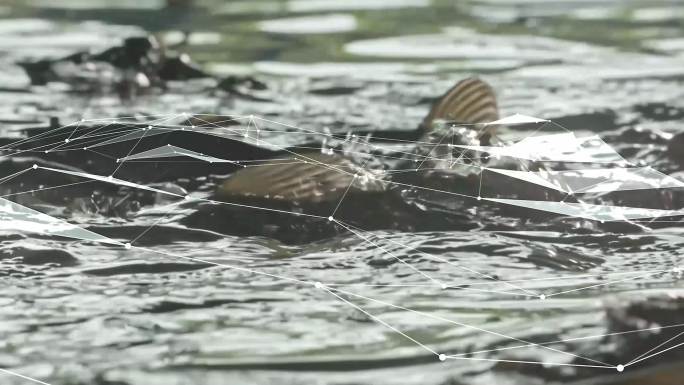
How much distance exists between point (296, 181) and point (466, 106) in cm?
30

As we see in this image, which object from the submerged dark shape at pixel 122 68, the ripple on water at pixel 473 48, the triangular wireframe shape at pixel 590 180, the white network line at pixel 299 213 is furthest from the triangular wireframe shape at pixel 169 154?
the ripple on water at pixel 473 48

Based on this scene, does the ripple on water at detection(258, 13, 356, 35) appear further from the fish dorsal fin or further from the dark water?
the fish dorsal fin

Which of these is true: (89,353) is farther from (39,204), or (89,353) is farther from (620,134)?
(620,134)

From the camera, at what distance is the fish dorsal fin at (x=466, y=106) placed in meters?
0.86

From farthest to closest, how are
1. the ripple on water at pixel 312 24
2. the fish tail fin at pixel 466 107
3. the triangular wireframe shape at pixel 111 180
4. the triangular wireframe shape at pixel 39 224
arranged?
the ripple on water at pixel 312 24 → the fish tail fin at pixel 466 107 → the triangular wireframe shape at pixel 111 180 → the triangular wireframe shape at pixel 39 224

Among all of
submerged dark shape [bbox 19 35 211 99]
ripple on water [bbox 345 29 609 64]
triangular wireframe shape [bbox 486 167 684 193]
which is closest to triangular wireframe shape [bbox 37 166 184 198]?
triangular wireframe shape [bbox 486 167 684 193]

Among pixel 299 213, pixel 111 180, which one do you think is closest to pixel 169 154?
pixel 111 180

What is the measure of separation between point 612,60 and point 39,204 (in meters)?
0.92

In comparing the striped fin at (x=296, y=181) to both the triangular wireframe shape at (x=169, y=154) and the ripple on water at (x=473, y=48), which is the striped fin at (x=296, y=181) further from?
the ripple on water at (x=473, y=48)

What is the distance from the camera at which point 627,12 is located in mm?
1336

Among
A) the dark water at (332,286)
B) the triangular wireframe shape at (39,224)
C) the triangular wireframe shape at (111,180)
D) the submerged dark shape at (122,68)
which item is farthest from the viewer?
the submerged dark shape at (122,68)

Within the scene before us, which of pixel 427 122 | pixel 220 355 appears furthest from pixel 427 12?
pixel 220 355

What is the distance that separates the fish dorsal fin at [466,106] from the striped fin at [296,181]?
0.66 feet

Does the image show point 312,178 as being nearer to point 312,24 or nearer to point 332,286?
point 332,286
